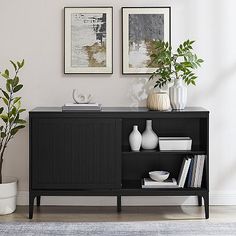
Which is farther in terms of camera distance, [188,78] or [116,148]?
[188,78]

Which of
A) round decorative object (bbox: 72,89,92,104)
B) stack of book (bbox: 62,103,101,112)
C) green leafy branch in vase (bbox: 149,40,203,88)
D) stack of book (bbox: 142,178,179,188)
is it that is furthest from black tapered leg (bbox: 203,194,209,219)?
round decorative object (bbox: 72,89,92,104)

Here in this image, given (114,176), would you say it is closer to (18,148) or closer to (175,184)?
(175,184)

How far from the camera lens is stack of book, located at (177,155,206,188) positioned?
13.8 ft

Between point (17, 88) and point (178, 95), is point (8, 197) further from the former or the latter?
point (178, 95)

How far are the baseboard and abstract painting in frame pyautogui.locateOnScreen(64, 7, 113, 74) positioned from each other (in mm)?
1059

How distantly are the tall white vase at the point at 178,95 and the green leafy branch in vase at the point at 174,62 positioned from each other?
0.08m

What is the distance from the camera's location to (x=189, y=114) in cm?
411

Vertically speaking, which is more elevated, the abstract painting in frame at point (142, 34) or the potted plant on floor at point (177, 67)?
the abstract painting in frame at point (142, 34)

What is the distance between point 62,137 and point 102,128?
0.31 meters

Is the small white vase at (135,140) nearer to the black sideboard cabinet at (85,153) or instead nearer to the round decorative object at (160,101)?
the black sideboard cabinet at (85,153)

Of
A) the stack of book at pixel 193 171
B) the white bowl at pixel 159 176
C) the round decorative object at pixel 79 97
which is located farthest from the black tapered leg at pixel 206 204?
the round decorative object at pixel 79 97

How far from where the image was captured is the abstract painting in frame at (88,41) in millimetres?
4441

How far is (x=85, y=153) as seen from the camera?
4.14 metres

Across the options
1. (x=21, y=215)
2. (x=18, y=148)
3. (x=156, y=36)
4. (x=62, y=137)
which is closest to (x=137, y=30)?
(x=156, y=36)
